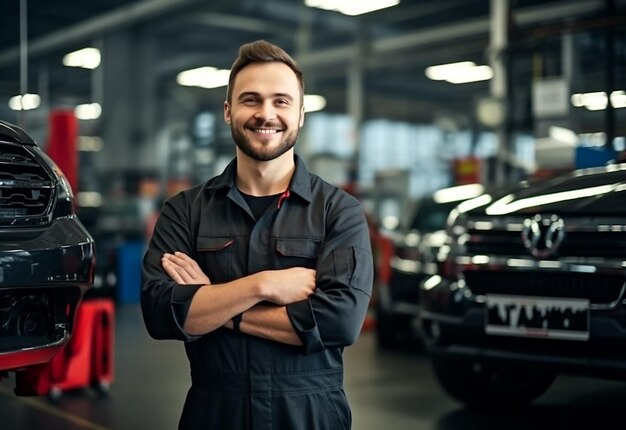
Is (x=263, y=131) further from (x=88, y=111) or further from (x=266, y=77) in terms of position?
(x=88, y=111)

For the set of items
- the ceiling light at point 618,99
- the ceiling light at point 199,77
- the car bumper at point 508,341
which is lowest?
the car bumper at point 508,341

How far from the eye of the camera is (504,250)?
3568 mm

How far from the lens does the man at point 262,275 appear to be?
1.86m

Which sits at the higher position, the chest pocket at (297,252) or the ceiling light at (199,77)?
the ceiling light at (199,77)

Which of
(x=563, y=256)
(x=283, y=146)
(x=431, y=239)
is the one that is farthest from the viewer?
(x=431, y=239)

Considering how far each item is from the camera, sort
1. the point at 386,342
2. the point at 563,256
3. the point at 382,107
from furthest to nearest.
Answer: the point at 382,107, the point at 386,342, the point at 563,256

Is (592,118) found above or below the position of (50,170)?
above

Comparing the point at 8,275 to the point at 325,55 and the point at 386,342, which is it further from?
the point at 325,55

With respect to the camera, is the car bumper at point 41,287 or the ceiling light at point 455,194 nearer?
the car bumper at point 41,287

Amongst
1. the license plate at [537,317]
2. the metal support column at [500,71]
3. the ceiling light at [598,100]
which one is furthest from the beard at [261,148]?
the metal support column at [500,71]

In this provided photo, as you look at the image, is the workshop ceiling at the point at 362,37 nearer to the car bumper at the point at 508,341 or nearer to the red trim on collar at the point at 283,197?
the car bumper at the point at 508,341

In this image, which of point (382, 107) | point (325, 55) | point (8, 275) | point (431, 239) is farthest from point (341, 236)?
point (382, 107)

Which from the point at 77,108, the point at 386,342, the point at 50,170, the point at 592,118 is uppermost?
the point at 77,108

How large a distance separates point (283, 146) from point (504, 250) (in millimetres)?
1857
